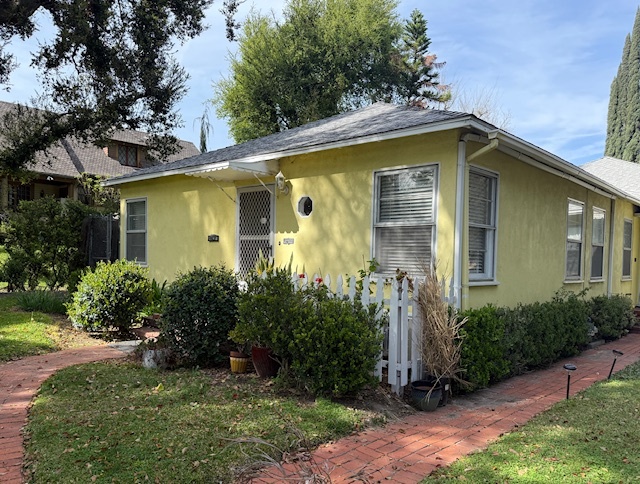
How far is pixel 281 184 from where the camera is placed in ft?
26.4

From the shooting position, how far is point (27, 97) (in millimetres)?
12906

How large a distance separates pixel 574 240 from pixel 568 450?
6303mm

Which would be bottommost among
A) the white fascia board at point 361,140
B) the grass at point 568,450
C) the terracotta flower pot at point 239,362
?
the grass at point 568,450

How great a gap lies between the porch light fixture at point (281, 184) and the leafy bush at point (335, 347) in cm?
328

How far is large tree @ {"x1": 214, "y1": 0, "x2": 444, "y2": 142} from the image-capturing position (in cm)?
2541

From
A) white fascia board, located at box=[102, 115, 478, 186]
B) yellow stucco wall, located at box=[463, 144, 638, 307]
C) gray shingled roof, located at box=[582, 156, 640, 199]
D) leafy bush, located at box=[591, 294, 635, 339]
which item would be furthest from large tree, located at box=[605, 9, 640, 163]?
white fascia board, located at box=[102, 115, 478, 186]

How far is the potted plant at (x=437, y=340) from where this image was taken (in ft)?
17.5

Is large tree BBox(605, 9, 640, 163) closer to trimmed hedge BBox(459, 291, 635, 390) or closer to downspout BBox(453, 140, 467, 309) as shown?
trimmed hedge BBox(459, 291, 635, 390)

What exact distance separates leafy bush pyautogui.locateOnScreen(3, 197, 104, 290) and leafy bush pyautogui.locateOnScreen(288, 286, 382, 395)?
9.36 m

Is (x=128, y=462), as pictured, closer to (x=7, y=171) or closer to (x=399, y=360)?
(x=399, y=360)

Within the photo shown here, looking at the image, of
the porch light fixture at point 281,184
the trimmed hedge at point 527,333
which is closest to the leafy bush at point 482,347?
the trimmed hedge at point 527,333

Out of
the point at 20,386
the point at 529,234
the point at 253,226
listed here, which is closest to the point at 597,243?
the point at 529,234

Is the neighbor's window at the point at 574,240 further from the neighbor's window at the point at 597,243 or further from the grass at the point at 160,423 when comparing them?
the grass at the point at 160,423

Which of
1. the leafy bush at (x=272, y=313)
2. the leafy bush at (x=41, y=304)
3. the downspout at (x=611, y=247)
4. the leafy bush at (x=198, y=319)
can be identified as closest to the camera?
the leafy bush at (x=272, y=313)
